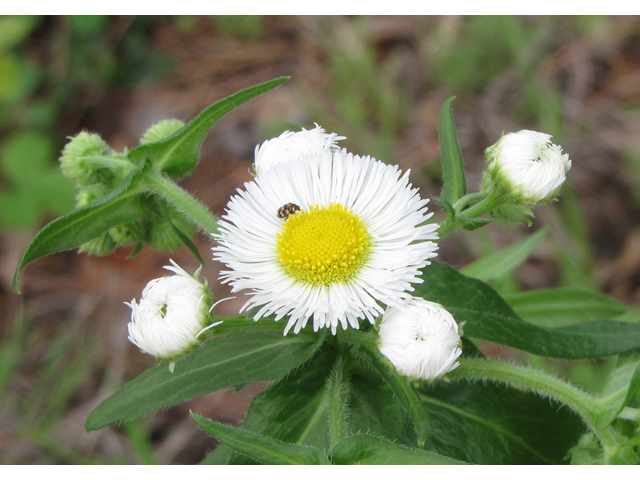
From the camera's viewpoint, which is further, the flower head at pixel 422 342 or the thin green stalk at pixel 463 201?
the thin green stalk at pixel 463 201

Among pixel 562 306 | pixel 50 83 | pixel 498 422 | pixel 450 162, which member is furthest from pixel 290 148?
pixel 50 83

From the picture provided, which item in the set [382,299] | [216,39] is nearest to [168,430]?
[382,299]

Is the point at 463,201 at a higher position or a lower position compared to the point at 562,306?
higher

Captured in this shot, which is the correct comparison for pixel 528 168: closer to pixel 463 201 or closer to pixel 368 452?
pixel 463 201

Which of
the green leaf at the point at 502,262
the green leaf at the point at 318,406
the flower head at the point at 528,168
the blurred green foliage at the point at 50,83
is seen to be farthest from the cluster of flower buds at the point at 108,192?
the blurred green foliage at the point at 50,83

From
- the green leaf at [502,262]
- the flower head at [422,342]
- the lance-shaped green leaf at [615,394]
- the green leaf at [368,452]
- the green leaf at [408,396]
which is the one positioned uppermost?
the flower head at [422,342]

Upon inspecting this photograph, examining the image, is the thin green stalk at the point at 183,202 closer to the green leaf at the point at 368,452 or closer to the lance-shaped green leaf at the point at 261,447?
the lance-shaped green leaf at the point at 261,447
